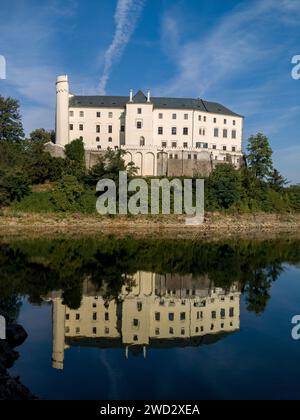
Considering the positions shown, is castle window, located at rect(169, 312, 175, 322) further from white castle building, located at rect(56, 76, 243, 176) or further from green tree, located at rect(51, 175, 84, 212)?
white castle building, located at rect(56, 76, 243, 176)

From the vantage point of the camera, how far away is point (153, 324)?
12383 millimetres

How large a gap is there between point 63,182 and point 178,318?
34.3 metres

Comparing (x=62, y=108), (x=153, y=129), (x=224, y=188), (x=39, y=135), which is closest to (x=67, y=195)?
(x=62, y=108)

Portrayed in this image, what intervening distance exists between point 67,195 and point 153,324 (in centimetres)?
3325

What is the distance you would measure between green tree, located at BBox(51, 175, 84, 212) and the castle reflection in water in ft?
90.5

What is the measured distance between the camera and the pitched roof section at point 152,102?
56.0 m

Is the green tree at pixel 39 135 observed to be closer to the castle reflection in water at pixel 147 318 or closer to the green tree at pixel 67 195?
the green tree at pixel 67 195

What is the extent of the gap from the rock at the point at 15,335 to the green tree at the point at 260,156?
48.4 metres

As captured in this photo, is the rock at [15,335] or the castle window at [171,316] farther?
the castle window at [171,316]

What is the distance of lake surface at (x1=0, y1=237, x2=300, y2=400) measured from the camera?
27.2ft

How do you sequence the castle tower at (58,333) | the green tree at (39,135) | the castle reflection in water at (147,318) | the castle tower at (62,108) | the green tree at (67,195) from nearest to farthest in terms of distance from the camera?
the castle tower at (58,333), the castle reflection in water at (147,318), the green tree at (67,195), the castle tower at (62,108), the green tree at (39,135)

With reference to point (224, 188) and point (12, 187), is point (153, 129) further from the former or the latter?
point (12, 187)

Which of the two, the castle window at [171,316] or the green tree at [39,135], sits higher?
the green tree at [39,135]

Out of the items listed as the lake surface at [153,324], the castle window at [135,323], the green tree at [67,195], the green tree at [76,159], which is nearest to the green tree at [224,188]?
the green tree at [67,195]
